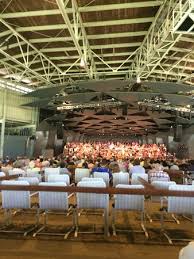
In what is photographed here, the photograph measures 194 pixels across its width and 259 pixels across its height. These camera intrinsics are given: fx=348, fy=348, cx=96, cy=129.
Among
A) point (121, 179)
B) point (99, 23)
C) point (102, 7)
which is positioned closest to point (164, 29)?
point (102, 7)

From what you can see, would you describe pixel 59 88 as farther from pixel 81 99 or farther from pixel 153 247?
pixel 153 247

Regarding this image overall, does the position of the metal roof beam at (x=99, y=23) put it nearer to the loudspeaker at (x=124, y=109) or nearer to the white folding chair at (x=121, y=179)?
the loudspeaker at (x=124, y=109)

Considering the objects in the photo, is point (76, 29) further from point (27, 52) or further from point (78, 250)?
point (78, 250)

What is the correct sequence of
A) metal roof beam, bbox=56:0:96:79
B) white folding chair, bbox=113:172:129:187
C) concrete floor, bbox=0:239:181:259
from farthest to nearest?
metal roof beam, bbox=56:0:96:79
white folding chair, bbox=113:172:129:187
concrete floor, bbox=0:239:181:259

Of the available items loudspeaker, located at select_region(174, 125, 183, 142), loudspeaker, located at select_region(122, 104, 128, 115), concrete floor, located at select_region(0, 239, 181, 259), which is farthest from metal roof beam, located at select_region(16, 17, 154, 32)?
loudspeaker, located at select_region(174, 125, 183, 142)

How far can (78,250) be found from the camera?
4789 mm

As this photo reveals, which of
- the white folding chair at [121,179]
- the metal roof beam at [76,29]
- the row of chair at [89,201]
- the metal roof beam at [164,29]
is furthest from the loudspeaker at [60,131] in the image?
the row of chair at [89,201]

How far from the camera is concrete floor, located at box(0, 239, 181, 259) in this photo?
4.56 meters

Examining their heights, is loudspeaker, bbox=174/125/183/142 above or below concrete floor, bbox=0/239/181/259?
above

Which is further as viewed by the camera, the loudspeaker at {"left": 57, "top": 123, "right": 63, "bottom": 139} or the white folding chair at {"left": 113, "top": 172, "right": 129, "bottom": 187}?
the loudspeaker at {"left": 57, "top": 123, "right": 63, "bottom": 139}

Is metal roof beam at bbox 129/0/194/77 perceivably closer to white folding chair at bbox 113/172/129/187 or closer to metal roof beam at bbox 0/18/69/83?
metal roof beam at bbox 0/18/69/83

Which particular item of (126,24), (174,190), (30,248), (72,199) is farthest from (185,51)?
(30,248)

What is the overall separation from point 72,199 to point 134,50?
1072cm

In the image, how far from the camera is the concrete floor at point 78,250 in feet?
15.0
